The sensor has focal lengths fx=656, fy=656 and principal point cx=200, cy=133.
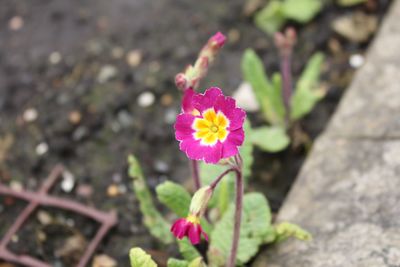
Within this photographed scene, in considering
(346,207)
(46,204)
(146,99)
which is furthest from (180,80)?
(146,99)

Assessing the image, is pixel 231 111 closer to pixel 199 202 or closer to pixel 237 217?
pixel 199 202

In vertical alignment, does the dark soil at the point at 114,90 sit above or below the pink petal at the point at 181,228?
above

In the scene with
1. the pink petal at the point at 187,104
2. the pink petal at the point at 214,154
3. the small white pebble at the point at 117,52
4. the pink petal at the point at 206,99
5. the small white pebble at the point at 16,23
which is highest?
the small white pebble at the point at 16,23

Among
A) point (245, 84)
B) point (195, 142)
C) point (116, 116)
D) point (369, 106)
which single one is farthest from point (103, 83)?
point (195, 142)

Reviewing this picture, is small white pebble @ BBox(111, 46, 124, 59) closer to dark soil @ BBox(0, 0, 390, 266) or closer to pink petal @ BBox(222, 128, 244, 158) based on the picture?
dark soil @ BBox(0, 0, 390, 266)

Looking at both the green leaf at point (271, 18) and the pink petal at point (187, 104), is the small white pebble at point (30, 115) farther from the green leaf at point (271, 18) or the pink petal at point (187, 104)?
the pink petal at point (187, 104)

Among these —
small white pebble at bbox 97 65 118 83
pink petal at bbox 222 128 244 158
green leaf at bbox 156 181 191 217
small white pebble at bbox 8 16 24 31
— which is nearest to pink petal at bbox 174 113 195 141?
pink petal at bbox 222 128 244 158

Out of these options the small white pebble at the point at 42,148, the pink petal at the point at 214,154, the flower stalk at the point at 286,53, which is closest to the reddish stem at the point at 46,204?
the small white pebble at the point at 42,148
